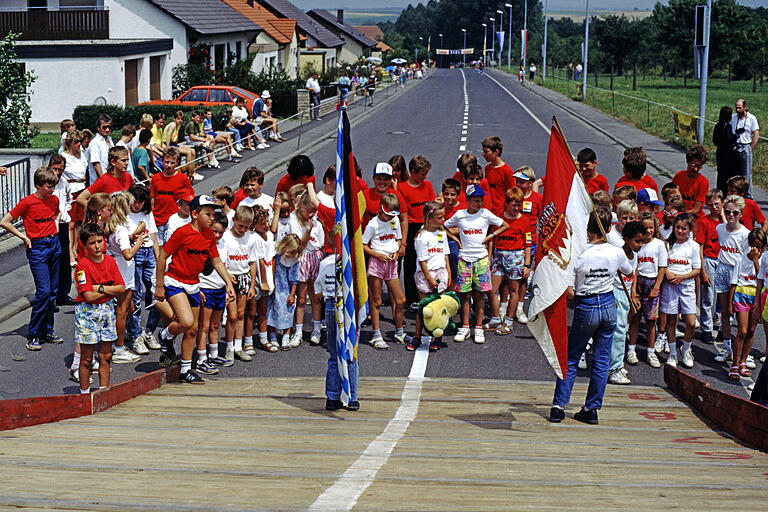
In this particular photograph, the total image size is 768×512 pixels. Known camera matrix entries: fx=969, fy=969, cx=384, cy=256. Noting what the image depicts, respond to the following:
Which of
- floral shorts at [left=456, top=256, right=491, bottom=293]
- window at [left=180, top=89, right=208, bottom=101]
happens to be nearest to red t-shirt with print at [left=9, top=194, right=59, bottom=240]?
floral shorts at [left=456, top=256, right=491, bottom=293]

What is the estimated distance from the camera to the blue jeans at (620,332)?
930 cm

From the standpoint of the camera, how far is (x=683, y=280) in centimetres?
995

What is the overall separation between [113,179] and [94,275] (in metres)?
2.76

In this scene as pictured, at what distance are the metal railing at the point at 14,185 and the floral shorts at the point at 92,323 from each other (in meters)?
8.34

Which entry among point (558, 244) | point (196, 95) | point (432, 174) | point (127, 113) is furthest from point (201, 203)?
point (196, 95)

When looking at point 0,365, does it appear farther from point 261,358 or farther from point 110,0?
point 110,0

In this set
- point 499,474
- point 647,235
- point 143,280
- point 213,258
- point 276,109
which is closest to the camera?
point 499,474

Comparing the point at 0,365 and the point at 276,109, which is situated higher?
the point at 276,109

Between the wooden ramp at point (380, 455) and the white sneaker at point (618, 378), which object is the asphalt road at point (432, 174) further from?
the wooden ramp at point (380, 455)

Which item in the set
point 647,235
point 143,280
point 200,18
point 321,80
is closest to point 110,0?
point 200,18

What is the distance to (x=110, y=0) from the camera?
41531 millimetres

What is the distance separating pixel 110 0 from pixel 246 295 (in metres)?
35.1

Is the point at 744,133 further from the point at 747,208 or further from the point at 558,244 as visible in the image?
the point at 558,244

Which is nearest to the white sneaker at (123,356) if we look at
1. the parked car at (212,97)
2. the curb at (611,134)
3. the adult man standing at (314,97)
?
the curb at (611,134)
